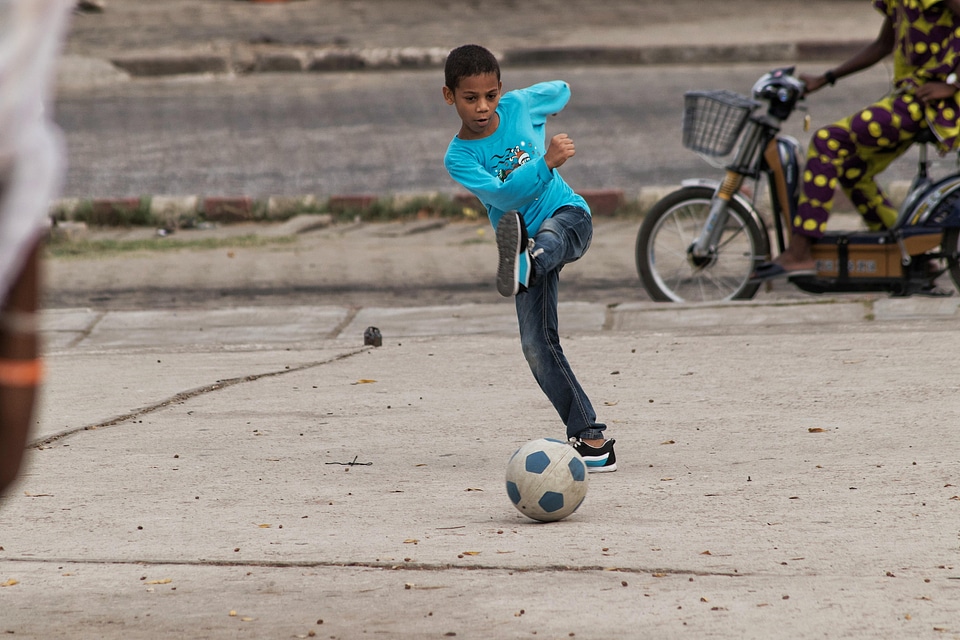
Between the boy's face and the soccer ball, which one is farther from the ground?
the boy's face

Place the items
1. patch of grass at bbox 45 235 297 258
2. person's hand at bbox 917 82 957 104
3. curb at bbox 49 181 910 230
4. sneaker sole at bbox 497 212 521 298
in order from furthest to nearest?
curb at bbox 49 181 910 230, patch of grass at bbox 45 235 297 258, person's hand at bbox 917 82 957 104, sneaker sole at bbox 497 212 521 298

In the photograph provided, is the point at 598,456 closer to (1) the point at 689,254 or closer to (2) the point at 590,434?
(2) the point at 590,434

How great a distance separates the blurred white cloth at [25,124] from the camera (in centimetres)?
171

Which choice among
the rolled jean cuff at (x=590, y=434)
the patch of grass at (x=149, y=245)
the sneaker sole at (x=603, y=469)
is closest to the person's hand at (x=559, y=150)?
the rolled jean cuff at (x=590, y=434)

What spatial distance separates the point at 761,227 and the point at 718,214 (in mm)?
258

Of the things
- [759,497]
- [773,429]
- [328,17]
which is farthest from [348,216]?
[328,17]

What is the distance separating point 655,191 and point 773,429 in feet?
22.7

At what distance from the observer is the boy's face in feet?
14.9

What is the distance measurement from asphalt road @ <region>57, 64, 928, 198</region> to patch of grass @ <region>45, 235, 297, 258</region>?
1.64 metres

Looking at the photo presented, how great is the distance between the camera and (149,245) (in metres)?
11.3

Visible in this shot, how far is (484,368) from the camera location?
6629 millimetres

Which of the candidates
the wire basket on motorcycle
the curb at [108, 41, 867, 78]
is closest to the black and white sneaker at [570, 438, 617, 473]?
the wire basket on motorcycle

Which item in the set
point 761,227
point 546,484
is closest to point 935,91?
point 761,227

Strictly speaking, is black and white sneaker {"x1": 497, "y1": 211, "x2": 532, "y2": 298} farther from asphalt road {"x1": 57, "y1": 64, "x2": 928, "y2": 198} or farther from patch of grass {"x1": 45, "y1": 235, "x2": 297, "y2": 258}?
asphalt road {"x1": 57, "y1": 64, "x2": 928, "y2": 198}
